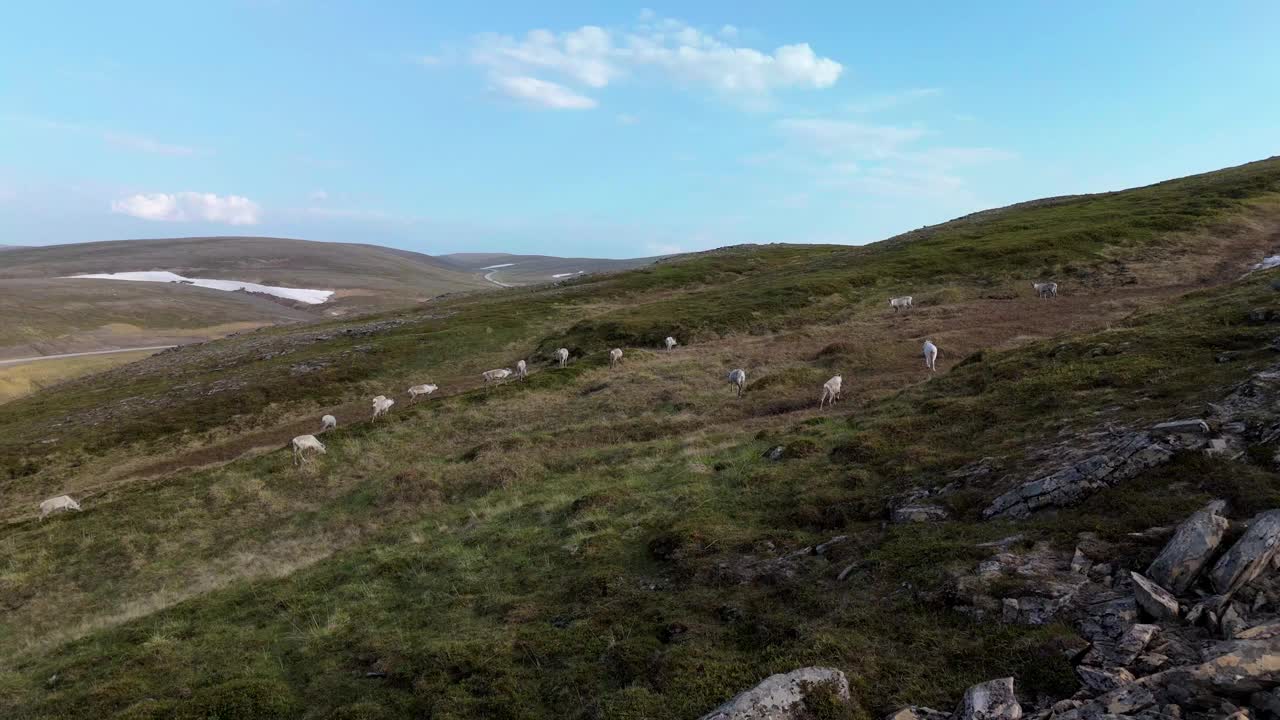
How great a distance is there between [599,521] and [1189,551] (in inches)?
540

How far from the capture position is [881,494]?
16.6 metres

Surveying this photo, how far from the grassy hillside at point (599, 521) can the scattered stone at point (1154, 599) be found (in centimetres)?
111

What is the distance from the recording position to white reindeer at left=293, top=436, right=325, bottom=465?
111 ft

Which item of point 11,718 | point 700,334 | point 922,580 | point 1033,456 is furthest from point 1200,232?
point 11,718

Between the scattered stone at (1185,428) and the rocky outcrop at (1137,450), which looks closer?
the rocky outcrop at (1137,450)

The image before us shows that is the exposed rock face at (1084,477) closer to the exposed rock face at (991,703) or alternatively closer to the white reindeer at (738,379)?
the exposed rock face at (991,703)

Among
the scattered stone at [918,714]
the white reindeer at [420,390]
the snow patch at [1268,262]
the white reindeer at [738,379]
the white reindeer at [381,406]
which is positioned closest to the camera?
the scattered stone at [918,714]


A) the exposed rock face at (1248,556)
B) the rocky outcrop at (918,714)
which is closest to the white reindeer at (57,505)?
the rocky outcrop at (918,714)

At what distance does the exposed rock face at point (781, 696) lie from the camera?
8.81 m

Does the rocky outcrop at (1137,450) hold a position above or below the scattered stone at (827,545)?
above

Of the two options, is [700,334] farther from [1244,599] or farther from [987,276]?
[1244,599]

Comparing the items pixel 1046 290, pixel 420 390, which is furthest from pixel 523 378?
pixel 1046 290

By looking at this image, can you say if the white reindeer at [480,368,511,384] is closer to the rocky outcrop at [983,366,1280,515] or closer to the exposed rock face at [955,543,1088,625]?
the rocky outcrop at [983,366,1280,515]

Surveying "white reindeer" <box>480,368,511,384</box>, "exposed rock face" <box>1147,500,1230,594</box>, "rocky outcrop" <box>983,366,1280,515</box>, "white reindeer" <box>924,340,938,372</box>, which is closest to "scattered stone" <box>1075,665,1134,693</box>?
"exposed rock face" <box>1147,500,1230,594</box>
